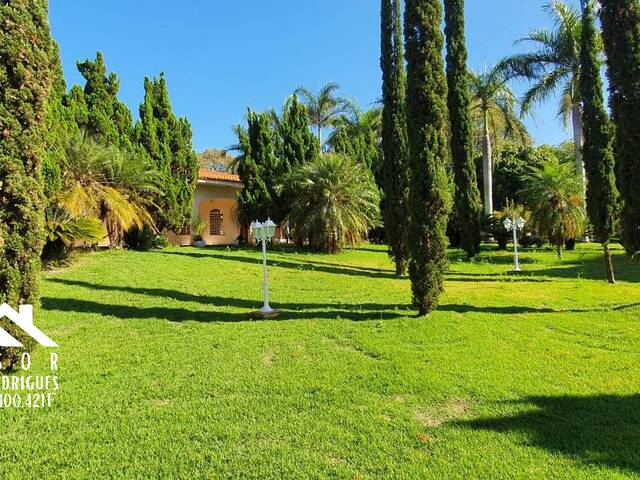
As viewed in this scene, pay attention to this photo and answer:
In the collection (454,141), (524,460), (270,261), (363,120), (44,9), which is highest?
(363,120)

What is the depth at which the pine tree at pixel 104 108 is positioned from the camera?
13500 mm

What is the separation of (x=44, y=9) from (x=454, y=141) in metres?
15.7

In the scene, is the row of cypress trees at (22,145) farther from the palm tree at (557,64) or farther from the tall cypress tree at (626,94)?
the palm tree at (557,64)

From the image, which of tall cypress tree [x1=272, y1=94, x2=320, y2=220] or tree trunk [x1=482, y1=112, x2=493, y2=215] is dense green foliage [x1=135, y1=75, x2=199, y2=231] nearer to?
tall cypress tree [x1=272, y1=94, x2=320, y2=220]

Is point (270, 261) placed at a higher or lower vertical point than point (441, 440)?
higher

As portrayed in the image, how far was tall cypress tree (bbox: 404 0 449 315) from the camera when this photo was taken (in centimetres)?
727

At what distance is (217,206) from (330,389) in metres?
19.5

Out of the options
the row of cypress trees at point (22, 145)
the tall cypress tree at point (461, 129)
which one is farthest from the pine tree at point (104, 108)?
the tall cypress tree at point (461, 129)

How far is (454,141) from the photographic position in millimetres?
17891

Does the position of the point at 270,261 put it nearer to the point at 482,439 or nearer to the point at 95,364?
the point at 95,364

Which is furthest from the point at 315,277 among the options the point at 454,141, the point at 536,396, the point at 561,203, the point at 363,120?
the point at 363,120

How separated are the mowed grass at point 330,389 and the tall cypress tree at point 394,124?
→ 168 inches

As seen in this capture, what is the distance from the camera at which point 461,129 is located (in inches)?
690

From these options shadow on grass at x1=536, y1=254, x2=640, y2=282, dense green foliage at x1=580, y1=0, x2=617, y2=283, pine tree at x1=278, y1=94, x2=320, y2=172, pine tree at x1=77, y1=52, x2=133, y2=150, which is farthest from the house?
dense green foliage at x1=580, y1=0, x2=617, y2=283
